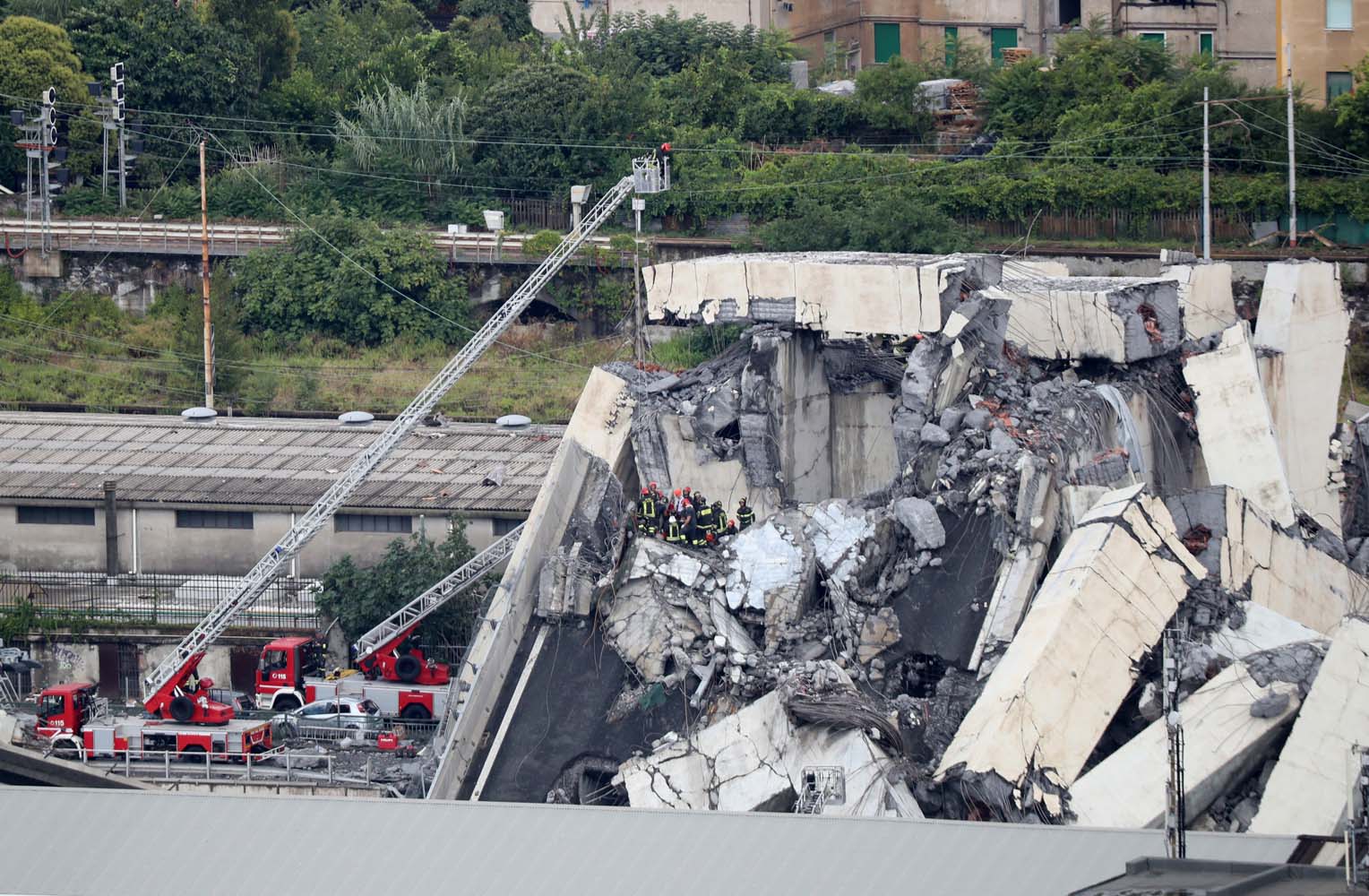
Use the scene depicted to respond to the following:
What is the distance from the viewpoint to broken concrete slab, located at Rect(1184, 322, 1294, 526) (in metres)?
25.1

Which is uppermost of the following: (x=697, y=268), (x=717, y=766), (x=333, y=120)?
(x=333, y=120)

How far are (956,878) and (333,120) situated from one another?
35.3m

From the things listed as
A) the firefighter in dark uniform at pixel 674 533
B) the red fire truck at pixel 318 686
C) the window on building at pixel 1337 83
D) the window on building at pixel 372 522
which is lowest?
the red fire truck at pixel 318 686

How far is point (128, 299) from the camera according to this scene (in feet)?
143

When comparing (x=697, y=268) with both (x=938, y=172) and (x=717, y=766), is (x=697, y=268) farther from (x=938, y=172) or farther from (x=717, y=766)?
(x=938, y=172)

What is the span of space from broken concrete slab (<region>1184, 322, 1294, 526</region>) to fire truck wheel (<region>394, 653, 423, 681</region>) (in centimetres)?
1137

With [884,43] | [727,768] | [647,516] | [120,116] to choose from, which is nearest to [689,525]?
[647,516]

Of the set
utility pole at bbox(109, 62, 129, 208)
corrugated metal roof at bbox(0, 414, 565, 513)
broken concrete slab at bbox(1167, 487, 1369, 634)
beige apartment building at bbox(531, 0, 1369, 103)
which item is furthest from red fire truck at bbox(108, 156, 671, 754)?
beige apartment building at bbox(531, 0, 1369, 103)

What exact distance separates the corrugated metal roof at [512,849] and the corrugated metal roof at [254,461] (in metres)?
14.7

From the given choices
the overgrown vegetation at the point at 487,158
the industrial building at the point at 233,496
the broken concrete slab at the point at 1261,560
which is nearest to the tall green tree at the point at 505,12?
the overgrown vegetation at the point at 487,158

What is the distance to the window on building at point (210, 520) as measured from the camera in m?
33.4

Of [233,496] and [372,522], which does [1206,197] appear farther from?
[233,496]

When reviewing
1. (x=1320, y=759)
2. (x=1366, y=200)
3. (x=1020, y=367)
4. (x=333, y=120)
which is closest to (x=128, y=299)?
(x=333, y=120)

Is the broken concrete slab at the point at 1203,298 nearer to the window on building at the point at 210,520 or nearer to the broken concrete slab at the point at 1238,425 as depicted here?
the broken concrete slab at the point at 1238,425
